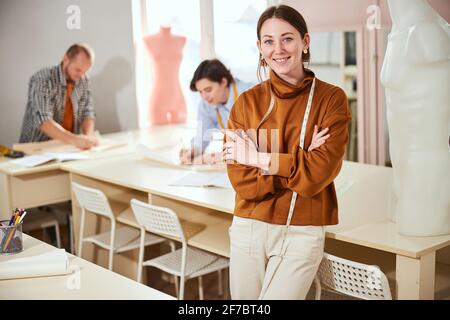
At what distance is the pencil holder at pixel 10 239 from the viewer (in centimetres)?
261

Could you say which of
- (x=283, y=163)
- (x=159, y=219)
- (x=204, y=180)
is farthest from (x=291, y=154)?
(x=204, y=180)

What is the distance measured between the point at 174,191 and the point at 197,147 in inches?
23.5

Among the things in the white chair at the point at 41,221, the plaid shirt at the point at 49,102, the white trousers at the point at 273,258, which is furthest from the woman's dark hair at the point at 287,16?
the plaid shirt at the point at 49,102

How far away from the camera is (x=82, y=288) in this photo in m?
2.34

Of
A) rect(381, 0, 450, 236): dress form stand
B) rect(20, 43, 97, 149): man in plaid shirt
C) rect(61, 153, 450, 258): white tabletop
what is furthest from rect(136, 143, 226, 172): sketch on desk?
rect(381, 0, 450, 236): dress form stand

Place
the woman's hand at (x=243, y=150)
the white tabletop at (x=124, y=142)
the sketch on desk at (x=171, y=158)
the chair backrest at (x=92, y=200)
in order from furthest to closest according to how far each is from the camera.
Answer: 1. the white tabletop at (x=124, y=142)
2. the sketch on desk at (x=171, y=158)
3. the chair backrest at (x=92, y=200)
4. the woman's hand at (x=243, y=150)

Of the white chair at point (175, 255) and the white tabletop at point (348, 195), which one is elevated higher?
the white tabletop at point (348, 195)

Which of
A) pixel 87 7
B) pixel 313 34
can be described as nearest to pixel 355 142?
Answer: pixel 313 34

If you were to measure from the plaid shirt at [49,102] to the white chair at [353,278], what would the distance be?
2.36 metres

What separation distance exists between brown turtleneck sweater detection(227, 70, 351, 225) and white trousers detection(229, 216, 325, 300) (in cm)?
4

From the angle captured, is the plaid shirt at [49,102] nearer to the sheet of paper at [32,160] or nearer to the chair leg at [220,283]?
the sheet of paper at [32,160]

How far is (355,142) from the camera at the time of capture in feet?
15.1

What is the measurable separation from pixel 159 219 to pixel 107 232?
80 cm

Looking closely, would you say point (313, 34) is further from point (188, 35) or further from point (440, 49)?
point (440, 49)
